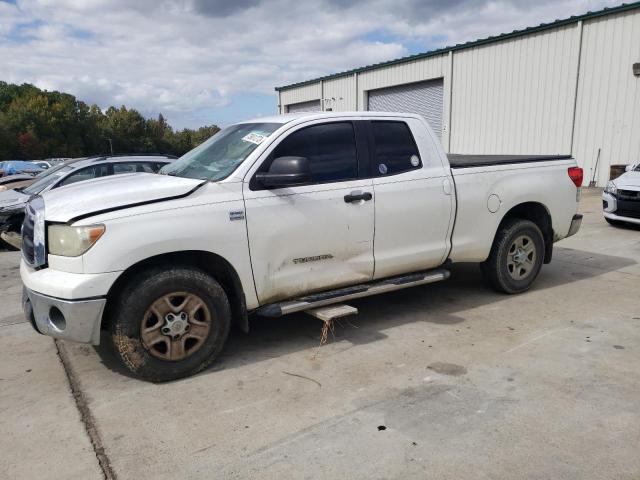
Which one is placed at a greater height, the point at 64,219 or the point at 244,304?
the point at 64,219

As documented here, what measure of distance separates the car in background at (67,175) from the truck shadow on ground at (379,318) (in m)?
4.78

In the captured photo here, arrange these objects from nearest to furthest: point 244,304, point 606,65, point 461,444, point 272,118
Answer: point 461,444 → point 244,304 → point 272,118 → point 606,65

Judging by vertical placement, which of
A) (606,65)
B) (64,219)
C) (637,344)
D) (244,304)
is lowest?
(637,344)

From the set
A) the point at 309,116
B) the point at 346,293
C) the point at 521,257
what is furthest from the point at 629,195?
the point at 309,116

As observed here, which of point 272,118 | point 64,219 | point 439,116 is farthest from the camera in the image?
point 439,116

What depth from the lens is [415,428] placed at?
10.3 feet

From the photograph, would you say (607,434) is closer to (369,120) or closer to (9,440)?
(369,120)

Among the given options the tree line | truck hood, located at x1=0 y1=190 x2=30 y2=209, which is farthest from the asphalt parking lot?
the tree line

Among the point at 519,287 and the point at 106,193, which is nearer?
the point at 106,193

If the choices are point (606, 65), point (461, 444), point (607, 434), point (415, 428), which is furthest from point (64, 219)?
point (606, 65)

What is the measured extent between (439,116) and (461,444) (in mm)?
21049

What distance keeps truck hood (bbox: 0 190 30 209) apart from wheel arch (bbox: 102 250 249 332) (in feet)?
19.8

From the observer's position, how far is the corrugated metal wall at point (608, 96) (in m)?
15.6

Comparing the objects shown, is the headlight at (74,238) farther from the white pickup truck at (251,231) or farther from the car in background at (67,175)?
the car in background at (67,175)
